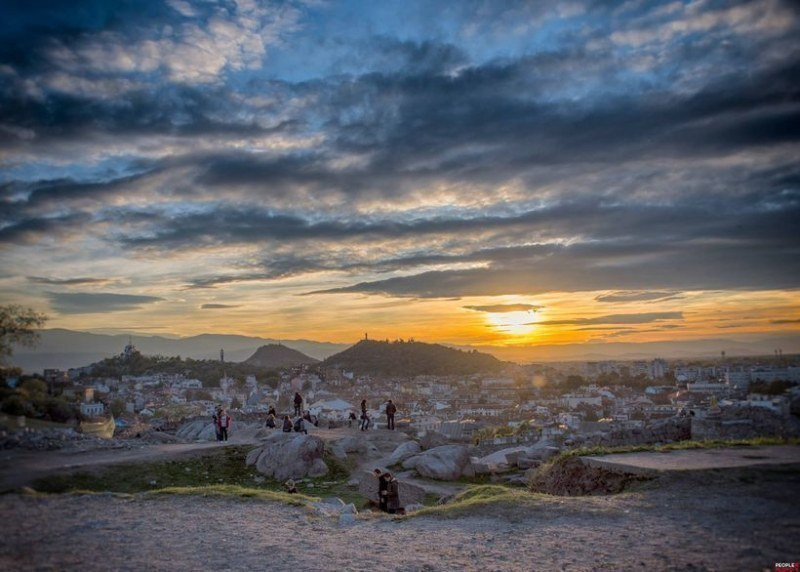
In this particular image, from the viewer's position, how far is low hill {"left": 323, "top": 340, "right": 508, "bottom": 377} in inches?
3999

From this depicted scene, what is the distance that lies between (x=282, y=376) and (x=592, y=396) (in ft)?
161

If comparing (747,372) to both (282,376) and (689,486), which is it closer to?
(689,486)

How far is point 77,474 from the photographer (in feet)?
49.7

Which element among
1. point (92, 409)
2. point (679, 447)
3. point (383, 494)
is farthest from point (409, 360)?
point (383, 494)

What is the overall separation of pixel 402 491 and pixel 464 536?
6.41 meters

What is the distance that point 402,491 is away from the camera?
1413 centimetres

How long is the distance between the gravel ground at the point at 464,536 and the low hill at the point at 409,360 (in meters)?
88.2

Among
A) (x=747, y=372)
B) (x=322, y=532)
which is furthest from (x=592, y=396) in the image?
(x=322, y=532)

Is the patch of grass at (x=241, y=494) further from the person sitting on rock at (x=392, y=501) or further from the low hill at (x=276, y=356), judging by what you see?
the low hill at (x=276, y=356)

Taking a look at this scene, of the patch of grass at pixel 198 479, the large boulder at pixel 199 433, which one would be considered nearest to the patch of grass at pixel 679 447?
the patch of grass at pixel 198 479

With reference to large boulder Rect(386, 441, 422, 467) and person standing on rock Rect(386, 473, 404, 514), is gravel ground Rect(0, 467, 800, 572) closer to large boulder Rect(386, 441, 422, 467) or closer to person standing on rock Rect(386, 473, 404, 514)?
person standing on rock Rect(386, 473, 404, 514)

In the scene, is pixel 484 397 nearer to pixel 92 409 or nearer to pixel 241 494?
pixel 92 409

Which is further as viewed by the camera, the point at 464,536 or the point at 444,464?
the point at 444,464

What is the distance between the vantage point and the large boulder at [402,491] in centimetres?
1382
